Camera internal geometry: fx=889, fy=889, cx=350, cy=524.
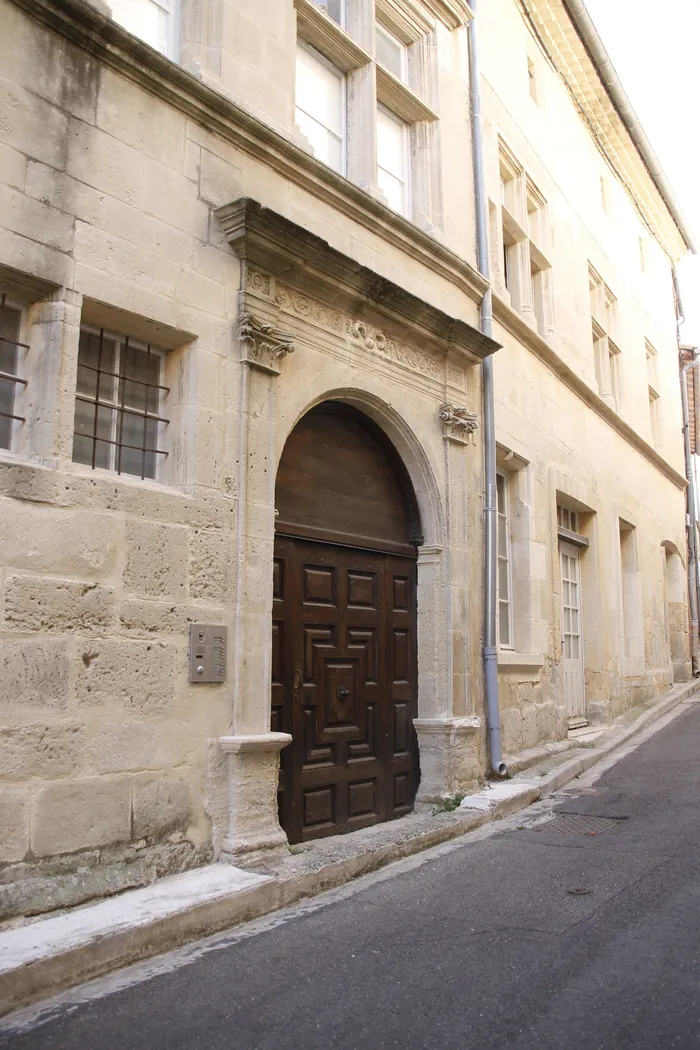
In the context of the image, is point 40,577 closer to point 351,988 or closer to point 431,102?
point 351,988

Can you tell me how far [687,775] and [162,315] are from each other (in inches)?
221

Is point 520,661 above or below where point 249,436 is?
below

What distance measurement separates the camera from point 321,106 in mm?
6359

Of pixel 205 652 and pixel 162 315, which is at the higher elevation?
pixel 162 315

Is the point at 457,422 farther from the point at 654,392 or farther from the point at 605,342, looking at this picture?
the point at 654,392

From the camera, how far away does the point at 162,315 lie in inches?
177

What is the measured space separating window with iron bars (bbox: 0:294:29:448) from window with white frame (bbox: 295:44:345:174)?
2.86m

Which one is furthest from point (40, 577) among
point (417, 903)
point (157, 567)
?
point (417, 903)

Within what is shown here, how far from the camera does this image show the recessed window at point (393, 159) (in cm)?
697

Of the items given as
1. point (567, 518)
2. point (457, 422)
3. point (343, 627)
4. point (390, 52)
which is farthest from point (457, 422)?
point (567, 518)

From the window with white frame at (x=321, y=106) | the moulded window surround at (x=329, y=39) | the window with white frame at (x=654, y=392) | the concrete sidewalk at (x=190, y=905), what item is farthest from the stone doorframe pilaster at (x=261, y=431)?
the window with white frame at (x=654, y=392)

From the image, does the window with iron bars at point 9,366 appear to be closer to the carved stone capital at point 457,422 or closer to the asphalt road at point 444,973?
the asphalt road at point 444,973

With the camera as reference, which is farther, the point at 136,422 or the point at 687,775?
the point at 687,775

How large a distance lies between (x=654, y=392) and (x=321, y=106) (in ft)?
33.4
